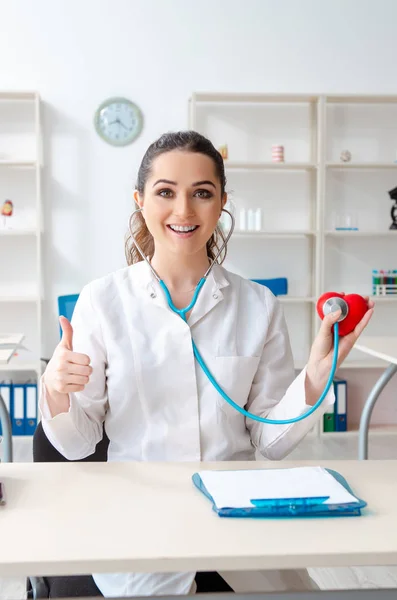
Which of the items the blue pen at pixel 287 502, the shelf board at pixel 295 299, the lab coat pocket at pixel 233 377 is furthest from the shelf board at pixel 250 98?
the blue pen at pixel 287 502

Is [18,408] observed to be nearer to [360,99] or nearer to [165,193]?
[360,99]

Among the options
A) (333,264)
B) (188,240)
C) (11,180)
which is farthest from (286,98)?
(188,240)

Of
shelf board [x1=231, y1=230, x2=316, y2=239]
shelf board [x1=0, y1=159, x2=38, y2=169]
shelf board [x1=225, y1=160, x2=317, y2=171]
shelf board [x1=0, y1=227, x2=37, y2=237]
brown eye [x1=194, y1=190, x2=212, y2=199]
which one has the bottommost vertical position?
shelf board [x1=231, y1=230, x2=316, y2=239]

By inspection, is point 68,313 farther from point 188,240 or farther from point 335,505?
point 335,505

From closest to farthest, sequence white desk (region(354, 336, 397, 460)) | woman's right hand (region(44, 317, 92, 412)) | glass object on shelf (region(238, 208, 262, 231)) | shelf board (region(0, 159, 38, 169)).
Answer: woman's right hand (region(44, 317, 92, 412)), white desk (region(354, 336, 397, 460)), shelf board (region(0, 159, 38, 169)), glass object on shelf (region(238, 208, 262, 231))

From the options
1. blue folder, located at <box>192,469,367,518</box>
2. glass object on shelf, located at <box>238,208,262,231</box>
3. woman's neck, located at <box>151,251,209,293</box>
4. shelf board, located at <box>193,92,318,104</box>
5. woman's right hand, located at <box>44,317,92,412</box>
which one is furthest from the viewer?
glass object on shelf, located at <box>238,208,262,231</box>

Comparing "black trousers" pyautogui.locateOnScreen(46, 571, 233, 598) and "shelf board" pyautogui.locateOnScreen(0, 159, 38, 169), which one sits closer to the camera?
"black trousers" pyautogui.locateOnScreen(46, 571, 233, 598)

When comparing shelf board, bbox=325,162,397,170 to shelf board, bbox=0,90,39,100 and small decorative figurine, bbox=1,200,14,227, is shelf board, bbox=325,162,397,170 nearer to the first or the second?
shelf board, bbox=0,90,39,100

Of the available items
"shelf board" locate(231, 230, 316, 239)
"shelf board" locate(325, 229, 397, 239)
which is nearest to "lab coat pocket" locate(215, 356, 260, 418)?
"shelf board" locate(231, 230, 316, 239)

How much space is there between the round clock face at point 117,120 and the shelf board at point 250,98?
1.41 ft

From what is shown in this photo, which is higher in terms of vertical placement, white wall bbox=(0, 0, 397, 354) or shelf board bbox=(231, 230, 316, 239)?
white wall bbox=(0, 0, 397, 354)

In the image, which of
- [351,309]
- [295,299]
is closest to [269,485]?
[351,309]

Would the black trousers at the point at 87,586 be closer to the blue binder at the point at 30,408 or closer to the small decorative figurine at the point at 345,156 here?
the blue binder at the point at 30,408

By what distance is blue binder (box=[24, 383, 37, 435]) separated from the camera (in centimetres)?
422
